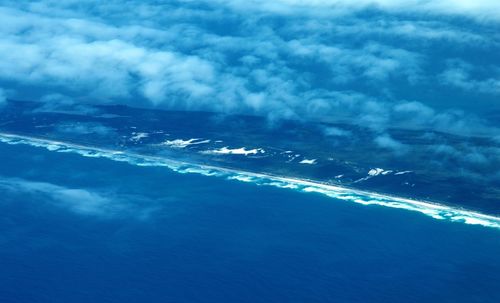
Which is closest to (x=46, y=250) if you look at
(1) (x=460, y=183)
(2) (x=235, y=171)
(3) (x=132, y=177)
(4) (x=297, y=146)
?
(3) (x=132, y=177)

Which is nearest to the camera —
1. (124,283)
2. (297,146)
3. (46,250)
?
(124,283)

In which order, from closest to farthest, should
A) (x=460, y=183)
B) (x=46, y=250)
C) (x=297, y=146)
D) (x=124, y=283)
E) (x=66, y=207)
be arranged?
(x=124, y=283) < (x=46, y=250) < (x=66, y=207) < (x=460, y=183) < (x=297, y=146)

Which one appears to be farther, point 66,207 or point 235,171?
point 235,171

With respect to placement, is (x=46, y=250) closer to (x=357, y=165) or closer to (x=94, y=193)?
(x=94, y=193)

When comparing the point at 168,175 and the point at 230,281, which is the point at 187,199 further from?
the point at 230,281

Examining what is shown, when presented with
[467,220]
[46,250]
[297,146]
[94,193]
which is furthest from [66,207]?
[467,220]

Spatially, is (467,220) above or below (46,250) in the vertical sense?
above

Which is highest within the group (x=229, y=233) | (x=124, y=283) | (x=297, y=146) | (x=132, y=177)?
(x=297, y=146)
